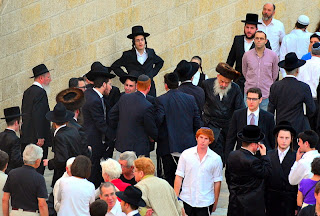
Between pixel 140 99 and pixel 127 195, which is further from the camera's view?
pixel 140 99

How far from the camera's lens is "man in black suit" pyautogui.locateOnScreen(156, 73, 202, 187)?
1281cm

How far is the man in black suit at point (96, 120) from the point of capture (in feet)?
43.2

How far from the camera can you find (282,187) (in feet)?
37.5

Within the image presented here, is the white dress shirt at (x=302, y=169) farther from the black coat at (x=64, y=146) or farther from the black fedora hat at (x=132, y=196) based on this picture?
the black coat at (x=64, y=146)

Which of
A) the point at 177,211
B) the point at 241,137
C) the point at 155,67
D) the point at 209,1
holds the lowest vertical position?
the point at 177,211

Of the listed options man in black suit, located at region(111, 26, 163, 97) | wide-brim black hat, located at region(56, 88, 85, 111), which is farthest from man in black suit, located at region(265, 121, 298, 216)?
man in black suit, located at region(111, 26, 163, 97)

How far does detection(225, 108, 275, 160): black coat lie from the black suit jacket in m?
2.83

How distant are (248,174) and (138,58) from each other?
5502mm

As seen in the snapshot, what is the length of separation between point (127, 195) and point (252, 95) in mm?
3307

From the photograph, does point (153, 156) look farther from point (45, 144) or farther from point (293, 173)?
point (293, 173)

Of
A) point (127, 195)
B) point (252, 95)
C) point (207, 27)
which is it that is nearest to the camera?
point (127, 195)

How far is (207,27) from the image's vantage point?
726 inches

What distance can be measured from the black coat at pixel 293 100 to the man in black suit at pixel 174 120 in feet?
4.21

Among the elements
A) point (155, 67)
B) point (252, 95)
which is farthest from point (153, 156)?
point (252, 95)
